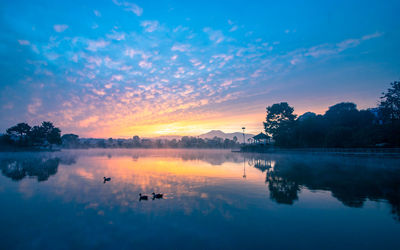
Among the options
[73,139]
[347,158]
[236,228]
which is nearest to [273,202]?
[236,228]

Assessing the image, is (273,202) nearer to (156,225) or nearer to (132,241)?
(156,225)

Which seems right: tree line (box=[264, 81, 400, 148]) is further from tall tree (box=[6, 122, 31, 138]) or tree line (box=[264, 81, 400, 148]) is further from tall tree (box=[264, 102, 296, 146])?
tall tree (box=[6, 122, 31, 138])

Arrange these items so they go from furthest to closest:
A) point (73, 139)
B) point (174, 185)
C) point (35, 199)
Answer: point (73, 139) < point (174, 185) < point (35, 199)

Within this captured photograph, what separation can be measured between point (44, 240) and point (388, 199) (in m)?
17.1

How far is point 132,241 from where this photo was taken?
6.91 meters

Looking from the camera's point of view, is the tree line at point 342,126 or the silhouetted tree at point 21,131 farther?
the silhouetted tree at point 21,131

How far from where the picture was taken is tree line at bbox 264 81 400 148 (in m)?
33.2

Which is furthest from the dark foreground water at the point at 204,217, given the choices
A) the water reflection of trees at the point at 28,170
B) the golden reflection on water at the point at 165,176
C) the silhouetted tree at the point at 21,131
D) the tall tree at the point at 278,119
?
the silhouetted tree at the point at 21,131

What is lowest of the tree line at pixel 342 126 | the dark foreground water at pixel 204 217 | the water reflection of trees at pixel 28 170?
the dark foreground water at pixel 204 217

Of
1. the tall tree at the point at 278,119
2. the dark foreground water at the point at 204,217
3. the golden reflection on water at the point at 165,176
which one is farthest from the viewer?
the tall tree at the point at 278,119

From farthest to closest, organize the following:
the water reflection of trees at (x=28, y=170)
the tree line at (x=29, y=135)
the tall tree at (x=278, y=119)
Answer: the tree line at (x=29, y=135) → the tall tree at (x=278, y=119) → the water reflection of trees at (x=28, y=170)

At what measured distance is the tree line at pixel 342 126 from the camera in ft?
109

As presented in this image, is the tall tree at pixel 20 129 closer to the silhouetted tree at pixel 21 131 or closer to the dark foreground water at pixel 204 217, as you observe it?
the silhouetted tree at pixel 21 131

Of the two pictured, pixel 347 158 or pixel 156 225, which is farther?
pixel 347 158
